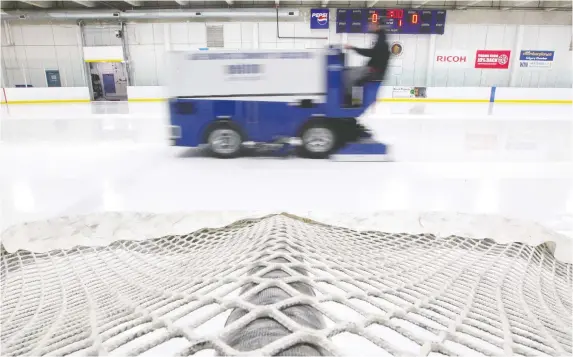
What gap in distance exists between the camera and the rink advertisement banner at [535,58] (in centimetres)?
1546

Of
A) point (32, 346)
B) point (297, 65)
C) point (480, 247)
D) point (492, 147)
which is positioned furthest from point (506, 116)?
point (32, 346)

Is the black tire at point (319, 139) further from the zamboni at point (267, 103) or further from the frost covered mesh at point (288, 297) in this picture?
the frost covered mesh at point (288, 297)

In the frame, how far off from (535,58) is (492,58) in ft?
5.86

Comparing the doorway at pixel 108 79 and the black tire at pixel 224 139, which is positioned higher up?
the doorway at pixel 108 79

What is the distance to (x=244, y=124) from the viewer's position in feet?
17.9

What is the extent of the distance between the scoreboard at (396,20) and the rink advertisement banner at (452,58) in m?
0.85

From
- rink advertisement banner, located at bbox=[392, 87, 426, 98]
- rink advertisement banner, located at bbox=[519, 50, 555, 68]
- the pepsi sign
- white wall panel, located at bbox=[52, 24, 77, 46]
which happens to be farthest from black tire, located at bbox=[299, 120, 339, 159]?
white wall panel, located at bbox=[52, 24, 77, 46]

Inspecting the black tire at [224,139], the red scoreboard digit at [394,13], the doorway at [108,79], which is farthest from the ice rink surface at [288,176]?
the doorway at [108,79]

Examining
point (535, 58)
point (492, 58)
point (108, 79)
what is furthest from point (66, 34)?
point (535, 58)

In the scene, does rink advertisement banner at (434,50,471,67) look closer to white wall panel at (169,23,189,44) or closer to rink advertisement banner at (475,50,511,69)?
rink advertisement banner at (475,50,511,69)

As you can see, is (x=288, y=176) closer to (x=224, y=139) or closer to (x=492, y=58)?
(x=224, y=139)

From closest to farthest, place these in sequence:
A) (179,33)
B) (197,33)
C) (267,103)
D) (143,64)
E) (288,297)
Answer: (288,297), (267,103), (197,33), (179,33), (143,64)

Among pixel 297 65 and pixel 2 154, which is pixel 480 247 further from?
pixel 2 154

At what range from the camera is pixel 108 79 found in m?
16.0
